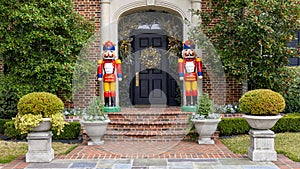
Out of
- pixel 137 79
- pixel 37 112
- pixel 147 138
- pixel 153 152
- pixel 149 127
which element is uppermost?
pixel 137 79

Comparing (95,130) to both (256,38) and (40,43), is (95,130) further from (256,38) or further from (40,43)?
(256,38)

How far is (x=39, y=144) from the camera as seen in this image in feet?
18.4

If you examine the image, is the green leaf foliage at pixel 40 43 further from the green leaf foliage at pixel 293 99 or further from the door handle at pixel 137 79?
the green leaf foliage at pixel 293 99

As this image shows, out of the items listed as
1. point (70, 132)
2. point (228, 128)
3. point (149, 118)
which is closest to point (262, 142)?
point (228, 128)

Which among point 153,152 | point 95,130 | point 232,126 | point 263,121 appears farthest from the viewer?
point 232,126

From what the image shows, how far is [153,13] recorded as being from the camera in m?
10.3

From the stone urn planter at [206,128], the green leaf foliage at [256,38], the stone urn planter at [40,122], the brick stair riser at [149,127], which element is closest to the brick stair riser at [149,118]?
the brick stair riser at [149,127]

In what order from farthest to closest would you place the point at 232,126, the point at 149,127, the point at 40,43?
the point at 40,43
the point at 232,126
the point at 149,127

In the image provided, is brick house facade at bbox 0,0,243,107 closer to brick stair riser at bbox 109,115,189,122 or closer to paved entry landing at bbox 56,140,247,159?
brick stair riser at bbox 109,115,189,122

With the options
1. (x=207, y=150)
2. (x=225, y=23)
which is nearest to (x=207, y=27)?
(x=225, y=23)

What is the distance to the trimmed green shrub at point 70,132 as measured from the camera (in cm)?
777

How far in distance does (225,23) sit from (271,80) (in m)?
1.76

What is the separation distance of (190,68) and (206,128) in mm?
1783

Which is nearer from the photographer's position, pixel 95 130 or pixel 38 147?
pixel 38 147
